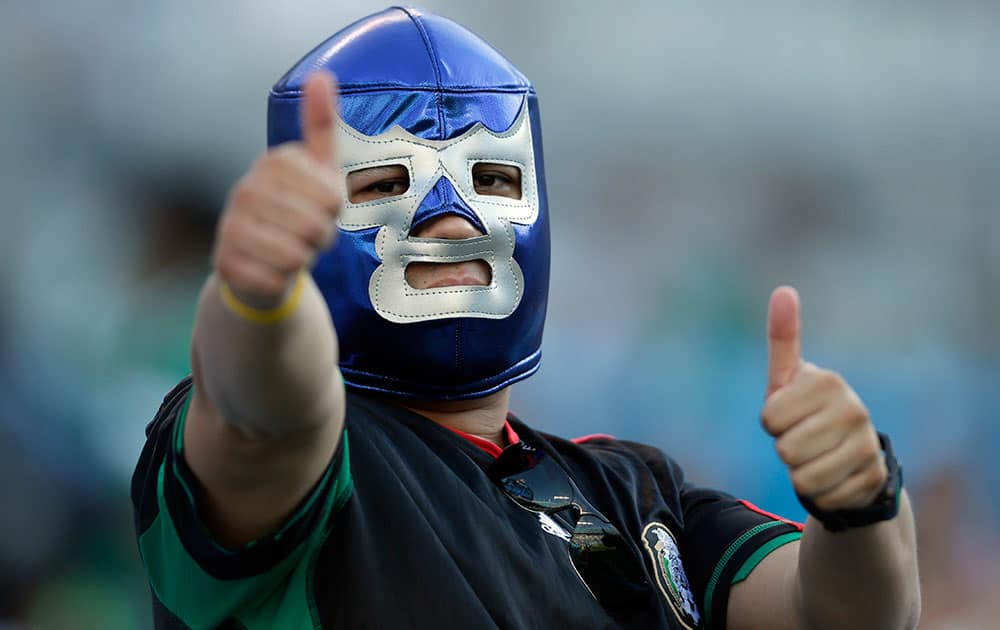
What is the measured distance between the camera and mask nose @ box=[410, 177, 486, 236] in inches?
83.4

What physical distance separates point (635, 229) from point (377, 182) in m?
2.69

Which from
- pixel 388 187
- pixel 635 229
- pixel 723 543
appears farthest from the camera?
pixel 635 229

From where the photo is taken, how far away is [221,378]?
140cm

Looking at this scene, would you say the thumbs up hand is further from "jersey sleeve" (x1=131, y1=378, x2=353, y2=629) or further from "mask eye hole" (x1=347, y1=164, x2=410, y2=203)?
"mask eye hole" (x1=347, y1=164, x2=410, y2=203)

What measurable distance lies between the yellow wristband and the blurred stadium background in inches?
101

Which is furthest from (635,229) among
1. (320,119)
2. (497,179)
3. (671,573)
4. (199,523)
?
(320,119)

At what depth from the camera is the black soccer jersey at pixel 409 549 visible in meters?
1.64

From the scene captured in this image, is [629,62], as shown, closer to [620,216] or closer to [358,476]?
[620,216]

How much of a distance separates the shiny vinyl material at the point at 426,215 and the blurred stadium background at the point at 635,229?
6.05ft

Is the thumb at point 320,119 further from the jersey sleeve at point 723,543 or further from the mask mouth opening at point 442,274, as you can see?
the jersey sleeve at point 723,543

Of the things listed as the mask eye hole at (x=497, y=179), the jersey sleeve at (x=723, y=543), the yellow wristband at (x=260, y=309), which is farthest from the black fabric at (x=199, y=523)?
the jersey sleeve at (x=723, y=543)

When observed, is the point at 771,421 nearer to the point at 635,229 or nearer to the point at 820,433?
the point at 820,433

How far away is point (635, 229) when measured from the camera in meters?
4.75

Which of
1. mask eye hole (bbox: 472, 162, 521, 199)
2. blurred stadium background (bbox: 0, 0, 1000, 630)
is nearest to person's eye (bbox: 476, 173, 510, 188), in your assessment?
mask eye hole (bbox: 472, 162, 521, 199)
